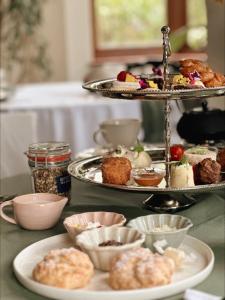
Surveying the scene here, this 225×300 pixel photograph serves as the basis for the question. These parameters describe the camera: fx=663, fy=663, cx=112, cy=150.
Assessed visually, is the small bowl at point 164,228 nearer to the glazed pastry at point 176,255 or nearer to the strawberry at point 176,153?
the glazed pastry at point 176,255

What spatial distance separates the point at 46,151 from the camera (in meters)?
1.40

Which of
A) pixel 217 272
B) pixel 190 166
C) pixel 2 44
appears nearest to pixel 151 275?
pixel 217 272

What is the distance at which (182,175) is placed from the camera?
4.33 feet

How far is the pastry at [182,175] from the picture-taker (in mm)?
1320

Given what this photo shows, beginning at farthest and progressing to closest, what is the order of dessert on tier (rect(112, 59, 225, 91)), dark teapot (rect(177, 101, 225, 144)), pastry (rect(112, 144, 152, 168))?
dark teapot (rect(177, 101, 225, 144))
pastry (rect(112, 144, 152, 168))
dessert on tier (rect(112, 59, 225, 91))

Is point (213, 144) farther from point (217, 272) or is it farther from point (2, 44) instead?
point (2, 44)

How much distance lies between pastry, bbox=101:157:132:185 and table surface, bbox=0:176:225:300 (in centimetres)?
8

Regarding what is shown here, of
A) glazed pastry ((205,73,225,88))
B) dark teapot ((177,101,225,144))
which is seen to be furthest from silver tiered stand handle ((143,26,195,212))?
dark teapot ((177,101,225,144))

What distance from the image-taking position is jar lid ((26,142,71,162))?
55.1 inches

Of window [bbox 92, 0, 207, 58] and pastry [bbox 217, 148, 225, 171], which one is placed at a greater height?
window [bbox 92, 0, 207, 58]

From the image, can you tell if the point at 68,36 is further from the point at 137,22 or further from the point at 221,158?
the point at 221,158

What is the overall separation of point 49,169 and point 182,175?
29 cm

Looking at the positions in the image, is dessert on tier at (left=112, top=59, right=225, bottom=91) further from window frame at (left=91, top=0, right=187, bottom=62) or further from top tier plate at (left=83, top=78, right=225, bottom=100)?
window frame at (left=91, top=0, right=187, bottom=62)

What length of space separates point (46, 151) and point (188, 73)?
1.12 ft
